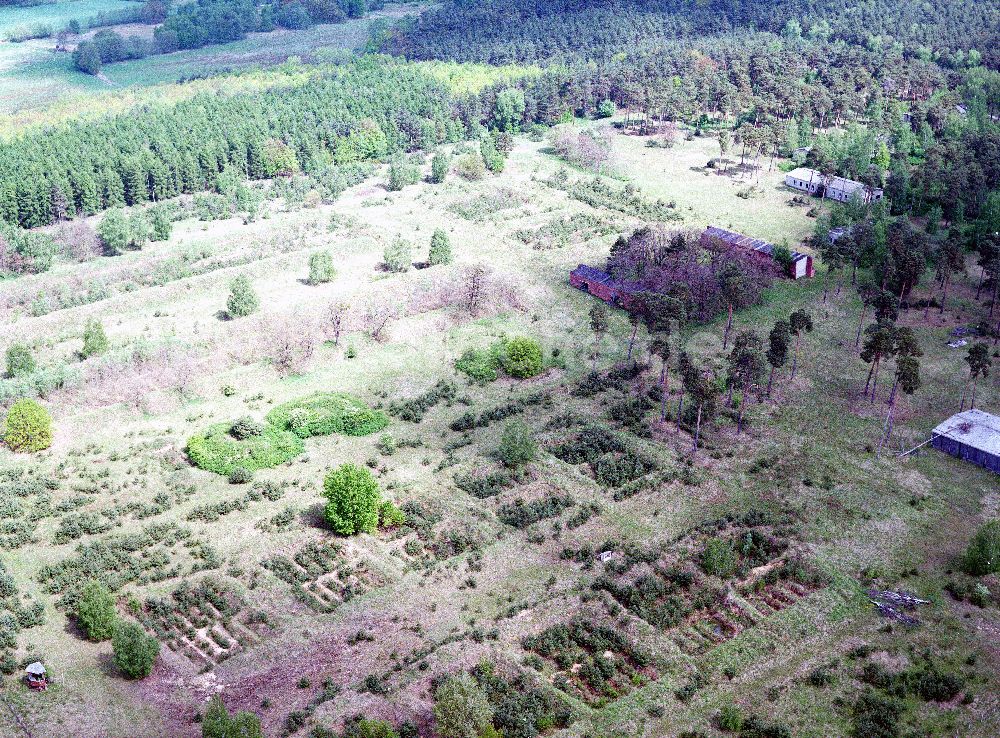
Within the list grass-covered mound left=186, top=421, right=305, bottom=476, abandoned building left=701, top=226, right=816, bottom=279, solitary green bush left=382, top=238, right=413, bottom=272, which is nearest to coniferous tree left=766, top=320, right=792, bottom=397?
abandoned building left=701, top=226, right=816, bottom=279

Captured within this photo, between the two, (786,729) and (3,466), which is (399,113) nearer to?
(3,466)

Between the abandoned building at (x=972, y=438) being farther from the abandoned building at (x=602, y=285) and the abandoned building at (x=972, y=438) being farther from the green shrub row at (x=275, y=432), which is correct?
the green shrub row at (x=275, y=432)

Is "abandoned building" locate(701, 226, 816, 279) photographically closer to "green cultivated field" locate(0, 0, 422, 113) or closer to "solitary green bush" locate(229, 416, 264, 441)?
"solitary green bush" locate(229, 416, 264, 441)

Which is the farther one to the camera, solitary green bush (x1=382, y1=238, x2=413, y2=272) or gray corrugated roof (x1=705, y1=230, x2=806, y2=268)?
gray corrugated roof (x1=705, y1=230, x2=806, y2=268)

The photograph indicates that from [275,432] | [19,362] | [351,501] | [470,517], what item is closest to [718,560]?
[470,517]

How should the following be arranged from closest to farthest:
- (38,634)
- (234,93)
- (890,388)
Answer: (38,634) → (890,388) → (234,93)

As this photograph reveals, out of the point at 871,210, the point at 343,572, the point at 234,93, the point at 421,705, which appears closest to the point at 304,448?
the point at 343,572
